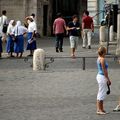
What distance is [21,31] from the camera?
26984 mm

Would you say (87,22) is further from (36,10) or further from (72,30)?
(36,10)

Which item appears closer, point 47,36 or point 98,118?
point 98,118

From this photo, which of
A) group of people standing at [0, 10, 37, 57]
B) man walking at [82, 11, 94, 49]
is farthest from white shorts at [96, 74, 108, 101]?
man walking at [82, 11, 94, 49]

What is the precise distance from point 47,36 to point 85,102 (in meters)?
31.5

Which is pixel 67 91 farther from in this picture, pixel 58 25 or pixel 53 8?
pixel 53 8

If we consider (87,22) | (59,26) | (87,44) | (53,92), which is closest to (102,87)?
(53,92)

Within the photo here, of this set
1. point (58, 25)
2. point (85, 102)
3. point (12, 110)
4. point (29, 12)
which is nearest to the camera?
point (12, 110)

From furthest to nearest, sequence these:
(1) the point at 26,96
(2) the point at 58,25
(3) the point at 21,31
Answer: (2) the point at 58,25 → (3) the point at 21,31 → (1) the point at 26,96

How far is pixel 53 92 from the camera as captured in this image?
16.6m

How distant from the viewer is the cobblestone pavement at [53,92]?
43.7ft

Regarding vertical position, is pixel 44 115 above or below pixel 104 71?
below

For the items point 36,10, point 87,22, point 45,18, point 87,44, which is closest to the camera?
point 87,22

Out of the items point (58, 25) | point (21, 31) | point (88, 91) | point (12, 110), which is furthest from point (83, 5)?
point (12, 110)

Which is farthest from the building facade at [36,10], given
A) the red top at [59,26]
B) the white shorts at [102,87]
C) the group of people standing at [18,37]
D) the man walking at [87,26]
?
the white shorts at [102,87]
